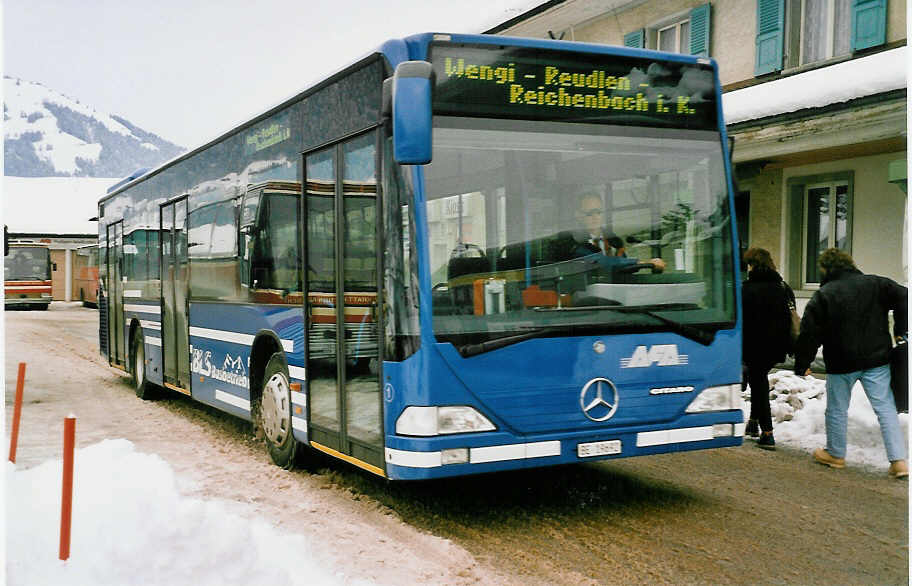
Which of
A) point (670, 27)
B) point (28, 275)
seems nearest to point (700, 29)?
point (670, 27)

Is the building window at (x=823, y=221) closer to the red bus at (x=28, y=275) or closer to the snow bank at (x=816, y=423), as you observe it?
the snow bank at (x=816, y=423)

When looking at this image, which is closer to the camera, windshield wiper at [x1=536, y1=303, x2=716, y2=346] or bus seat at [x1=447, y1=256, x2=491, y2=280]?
bus seat at [x1=447, y1=256, x2=491, y2=280]

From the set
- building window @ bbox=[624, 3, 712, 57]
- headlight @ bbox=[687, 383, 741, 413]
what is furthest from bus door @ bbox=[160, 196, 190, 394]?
building window @ bbox=[624, 3, 712, 57]

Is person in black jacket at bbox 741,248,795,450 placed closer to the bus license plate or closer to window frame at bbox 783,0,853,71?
the bus license plate

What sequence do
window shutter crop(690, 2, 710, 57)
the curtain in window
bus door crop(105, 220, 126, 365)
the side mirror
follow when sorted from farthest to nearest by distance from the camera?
1. window shutter crop(690, 2, 710, 57)
2. the curtain in window
3. bus door crop(105, 220, 126, 365)
4. the side mirror

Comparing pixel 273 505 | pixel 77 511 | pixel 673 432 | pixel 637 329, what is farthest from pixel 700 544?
pixel 77 511

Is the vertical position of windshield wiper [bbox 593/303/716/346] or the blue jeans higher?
windshield wiper [bbox 593/303/716/346]

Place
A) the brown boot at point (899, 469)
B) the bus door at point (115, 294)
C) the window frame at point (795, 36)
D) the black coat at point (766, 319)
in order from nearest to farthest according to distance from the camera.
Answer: the brown boot at point (899, 469), the black coat at point (766, 319), the bus door at point (115, 294), the window frame at point (795, 36)

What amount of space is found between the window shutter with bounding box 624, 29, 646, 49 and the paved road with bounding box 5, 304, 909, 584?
1185 cm

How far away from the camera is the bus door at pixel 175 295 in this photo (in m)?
10.3

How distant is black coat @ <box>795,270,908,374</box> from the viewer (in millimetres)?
7719

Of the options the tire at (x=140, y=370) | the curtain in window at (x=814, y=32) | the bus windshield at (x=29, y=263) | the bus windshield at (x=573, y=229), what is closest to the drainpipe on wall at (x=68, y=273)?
the bus windshield at (x=29, y=263)

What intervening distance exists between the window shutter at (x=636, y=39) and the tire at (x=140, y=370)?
11250 millimetres

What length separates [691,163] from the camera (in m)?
6.22
